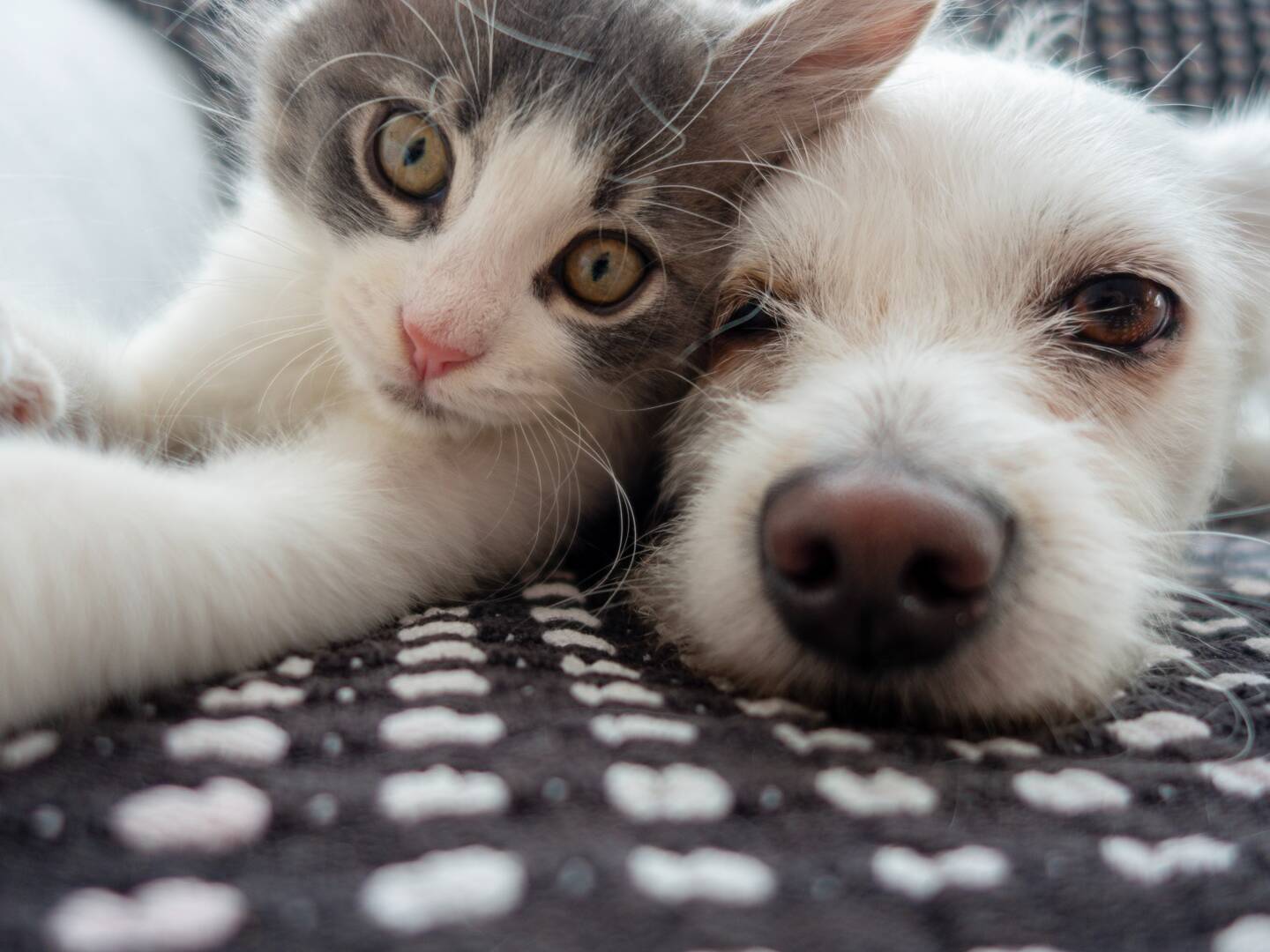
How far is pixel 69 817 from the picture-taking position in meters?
0.51

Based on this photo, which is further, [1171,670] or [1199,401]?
[1199,401]

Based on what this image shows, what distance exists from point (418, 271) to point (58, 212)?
2.64ft

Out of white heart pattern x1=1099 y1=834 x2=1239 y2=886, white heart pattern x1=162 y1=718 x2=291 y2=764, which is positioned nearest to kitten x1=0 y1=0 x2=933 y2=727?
white heart pattern x1=162 y1=718 x2=291 y2=764

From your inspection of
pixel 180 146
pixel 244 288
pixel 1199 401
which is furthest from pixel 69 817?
pixel 180 146

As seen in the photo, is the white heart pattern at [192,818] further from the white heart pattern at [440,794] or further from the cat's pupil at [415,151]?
the cat's pupil at [415,151]

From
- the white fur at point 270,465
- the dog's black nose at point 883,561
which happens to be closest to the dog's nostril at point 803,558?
the dog's black nose at point 883,561

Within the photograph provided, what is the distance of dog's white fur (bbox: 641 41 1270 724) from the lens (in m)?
0.77

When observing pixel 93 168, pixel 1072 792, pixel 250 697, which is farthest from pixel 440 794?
pixel 93 168

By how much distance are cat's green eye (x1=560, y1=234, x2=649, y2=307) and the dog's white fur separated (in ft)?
0.47

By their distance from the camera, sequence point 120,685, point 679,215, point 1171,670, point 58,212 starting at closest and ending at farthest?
point 120,685, point 1171,670, point 679,215, point 58,212

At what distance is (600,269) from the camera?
3.28 ft

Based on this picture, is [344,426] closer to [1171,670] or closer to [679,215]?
[679,215]

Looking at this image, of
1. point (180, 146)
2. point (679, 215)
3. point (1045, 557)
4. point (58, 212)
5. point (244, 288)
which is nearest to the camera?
point (1045, 557)

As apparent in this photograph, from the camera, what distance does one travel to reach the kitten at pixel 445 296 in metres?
0.88
